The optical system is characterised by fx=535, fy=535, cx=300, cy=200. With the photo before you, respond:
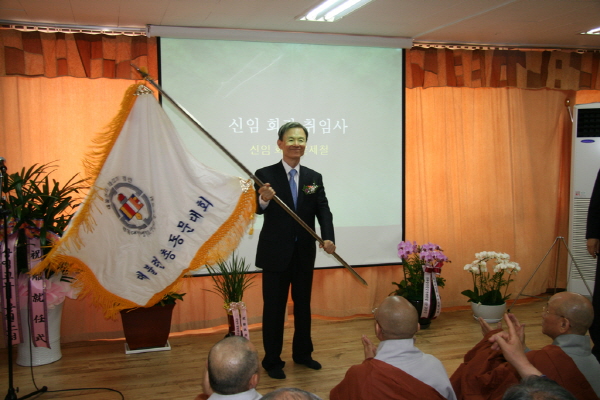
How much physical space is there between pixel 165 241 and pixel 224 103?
173 cm

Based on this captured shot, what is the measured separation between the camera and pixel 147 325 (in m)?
3.84

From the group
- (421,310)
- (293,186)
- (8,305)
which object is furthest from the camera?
(421,310)

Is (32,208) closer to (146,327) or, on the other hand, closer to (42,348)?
(42,348)

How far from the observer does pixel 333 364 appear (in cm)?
362

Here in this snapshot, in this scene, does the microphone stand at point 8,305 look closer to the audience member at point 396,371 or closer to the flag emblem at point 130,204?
the flag emblem at point 130,204

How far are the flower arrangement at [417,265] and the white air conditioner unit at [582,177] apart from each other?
142cm

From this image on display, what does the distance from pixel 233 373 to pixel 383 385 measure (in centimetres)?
57

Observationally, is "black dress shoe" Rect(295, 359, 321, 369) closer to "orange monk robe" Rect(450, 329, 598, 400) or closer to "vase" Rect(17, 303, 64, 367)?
"orange monk robe" Rect(450, 329, 598, 400)

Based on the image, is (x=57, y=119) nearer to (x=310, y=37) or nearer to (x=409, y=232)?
(x=310, y=37)

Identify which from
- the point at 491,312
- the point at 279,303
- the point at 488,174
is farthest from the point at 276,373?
the point at 488,174

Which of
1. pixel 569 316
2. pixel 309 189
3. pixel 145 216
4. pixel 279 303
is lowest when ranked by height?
pixel 279 303

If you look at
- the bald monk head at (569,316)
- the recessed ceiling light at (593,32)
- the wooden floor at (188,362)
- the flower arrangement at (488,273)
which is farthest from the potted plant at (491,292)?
the bald monk head at (569,316)

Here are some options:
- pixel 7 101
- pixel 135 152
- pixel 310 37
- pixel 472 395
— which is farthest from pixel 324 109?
pixel 472 395

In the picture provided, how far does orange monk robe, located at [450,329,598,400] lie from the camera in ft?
6.27
